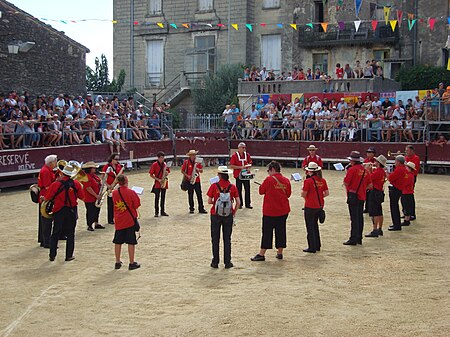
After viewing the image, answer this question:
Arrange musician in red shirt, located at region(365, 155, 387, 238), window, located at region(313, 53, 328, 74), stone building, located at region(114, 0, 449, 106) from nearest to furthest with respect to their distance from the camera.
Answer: musician in red shirt, located at region(365, 155, 387, 238)
stone building, located at region(114, 0, 449, 106)
window, located at region(313, 53, 328, 74)

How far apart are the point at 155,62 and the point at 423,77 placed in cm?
1875

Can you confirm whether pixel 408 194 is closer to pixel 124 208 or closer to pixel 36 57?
pixel 124 208

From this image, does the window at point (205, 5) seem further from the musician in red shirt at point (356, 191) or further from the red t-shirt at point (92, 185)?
the musician in red shirt at point (356, 191)

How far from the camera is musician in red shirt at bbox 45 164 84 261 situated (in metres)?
12.9

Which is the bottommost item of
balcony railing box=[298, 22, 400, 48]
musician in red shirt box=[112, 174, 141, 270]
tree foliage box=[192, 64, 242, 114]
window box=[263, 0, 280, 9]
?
musician in red shirt box=[112, 174, 141, 270]

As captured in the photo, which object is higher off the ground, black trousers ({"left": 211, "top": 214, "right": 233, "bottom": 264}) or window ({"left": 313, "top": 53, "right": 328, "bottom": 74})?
window ({"left": 313, "top": 53, "right": 328, "bottom": 74})

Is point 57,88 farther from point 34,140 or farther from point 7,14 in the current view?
point 34,140

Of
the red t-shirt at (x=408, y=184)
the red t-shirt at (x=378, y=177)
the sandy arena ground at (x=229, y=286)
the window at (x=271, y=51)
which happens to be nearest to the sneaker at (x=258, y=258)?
the sandy arena ground at (x=229, y=286)

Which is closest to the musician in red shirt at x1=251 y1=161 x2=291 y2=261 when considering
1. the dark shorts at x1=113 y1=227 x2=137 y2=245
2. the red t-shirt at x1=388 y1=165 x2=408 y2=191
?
the dark shorts at x1=113 y1=227 x2=137 y2=245

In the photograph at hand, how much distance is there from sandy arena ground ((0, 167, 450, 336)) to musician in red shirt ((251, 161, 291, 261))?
385 mm

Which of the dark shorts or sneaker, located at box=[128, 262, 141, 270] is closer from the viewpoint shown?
the dark shorts

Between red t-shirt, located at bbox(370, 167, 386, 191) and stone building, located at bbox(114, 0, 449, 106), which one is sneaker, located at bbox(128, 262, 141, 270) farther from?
stone building, located at bbox(114, 0, 449, 106)

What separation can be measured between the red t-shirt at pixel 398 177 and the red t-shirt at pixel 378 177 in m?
0.49

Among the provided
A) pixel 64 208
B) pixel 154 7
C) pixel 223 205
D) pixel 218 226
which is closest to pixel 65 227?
pixel 64 208
